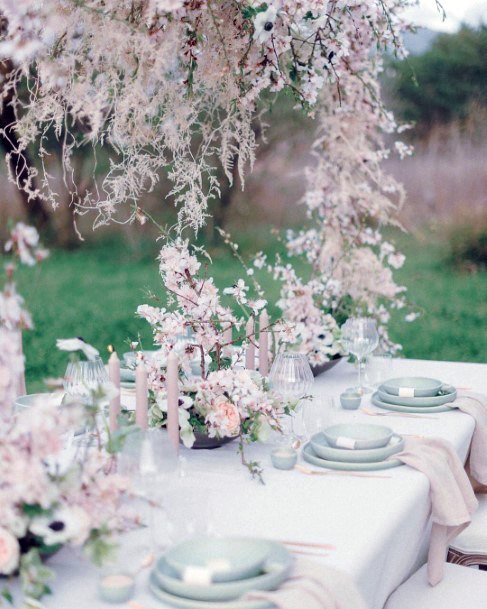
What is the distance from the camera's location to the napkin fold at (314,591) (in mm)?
1057

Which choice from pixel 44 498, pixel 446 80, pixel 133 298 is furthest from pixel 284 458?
pixel 133 298

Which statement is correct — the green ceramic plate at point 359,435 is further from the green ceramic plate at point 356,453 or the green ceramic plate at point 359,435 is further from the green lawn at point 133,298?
the green lawn at point 133,298

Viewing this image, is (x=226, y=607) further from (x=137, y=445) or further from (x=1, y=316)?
(x=1, y=316)

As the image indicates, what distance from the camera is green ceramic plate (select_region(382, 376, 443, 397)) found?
2258 mm

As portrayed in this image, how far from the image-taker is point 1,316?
109 cm

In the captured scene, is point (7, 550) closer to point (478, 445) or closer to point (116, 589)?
point (116, 589)

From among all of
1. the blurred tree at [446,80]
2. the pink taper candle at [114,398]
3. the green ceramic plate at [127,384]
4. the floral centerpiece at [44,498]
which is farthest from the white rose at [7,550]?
the blurred tree at [446,80]

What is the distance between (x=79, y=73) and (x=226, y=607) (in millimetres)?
1515

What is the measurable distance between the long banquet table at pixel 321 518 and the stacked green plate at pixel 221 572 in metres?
0.03

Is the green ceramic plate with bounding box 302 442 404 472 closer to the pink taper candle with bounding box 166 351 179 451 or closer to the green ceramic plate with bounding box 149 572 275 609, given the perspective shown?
the pink taper candle with bounding box 166 351 179 451

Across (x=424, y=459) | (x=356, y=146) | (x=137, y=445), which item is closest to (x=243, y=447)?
(x=424, y=459)

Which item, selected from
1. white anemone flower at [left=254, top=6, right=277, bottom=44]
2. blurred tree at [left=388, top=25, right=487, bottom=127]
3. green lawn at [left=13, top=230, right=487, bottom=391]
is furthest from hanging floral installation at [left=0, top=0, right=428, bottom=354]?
blurred tree at [left=388, top=25, right=487, bottom=127]

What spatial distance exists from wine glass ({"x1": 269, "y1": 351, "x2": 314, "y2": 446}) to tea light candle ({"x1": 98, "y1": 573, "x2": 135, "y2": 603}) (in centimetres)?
76

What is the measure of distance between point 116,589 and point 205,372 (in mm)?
781
